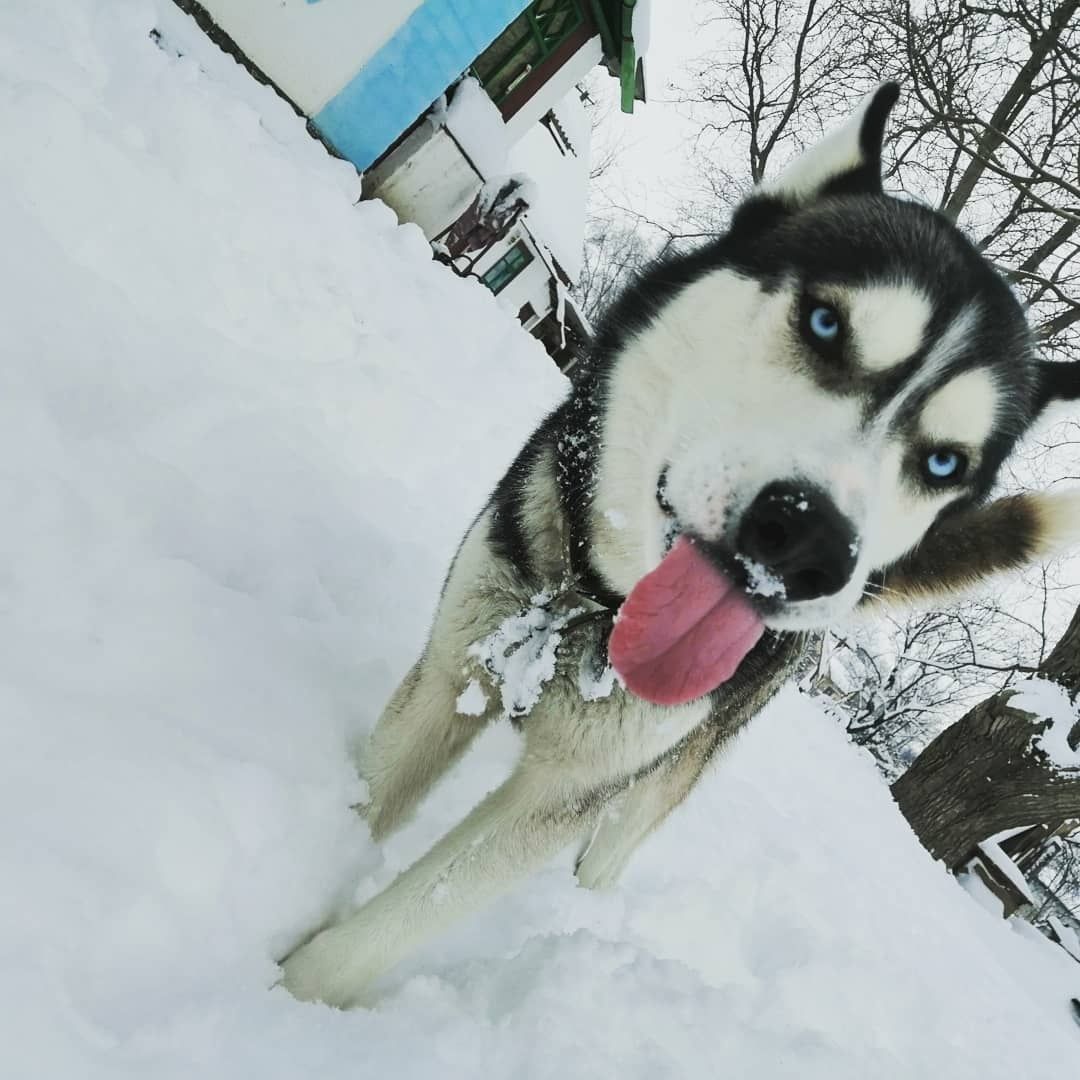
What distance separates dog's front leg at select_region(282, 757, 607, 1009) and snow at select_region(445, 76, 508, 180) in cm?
874

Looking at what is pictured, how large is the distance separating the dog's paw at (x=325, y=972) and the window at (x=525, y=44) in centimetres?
1049

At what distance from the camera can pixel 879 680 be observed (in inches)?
740

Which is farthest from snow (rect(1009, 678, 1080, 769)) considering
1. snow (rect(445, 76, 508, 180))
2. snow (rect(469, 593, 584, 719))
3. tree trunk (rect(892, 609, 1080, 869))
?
snow (rect(445, 76, 508, 180))

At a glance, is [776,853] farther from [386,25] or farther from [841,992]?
[386,25]

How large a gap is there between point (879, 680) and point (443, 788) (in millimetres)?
19073

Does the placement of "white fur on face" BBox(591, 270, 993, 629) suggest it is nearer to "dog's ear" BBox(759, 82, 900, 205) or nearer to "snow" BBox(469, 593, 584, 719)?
"snow" BBox(469, 593, 584, 719)

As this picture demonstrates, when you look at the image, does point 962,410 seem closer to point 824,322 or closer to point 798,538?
point 824,322

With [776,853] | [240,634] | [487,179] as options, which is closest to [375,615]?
[240,634]

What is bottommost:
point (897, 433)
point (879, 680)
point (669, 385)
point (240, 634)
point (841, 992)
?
point (240, 634)

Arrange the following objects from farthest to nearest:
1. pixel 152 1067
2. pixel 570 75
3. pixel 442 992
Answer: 1. pixel 570 75
2. pixel 442 992
3. pixel 152 1067

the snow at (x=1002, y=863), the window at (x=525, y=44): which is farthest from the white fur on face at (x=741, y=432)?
the window at (x=525, y=44)

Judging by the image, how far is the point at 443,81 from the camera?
7.81 meters

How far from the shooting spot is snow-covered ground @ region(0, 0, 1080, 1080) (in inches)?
55.8

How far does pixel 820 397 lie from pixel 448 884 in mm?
1400
